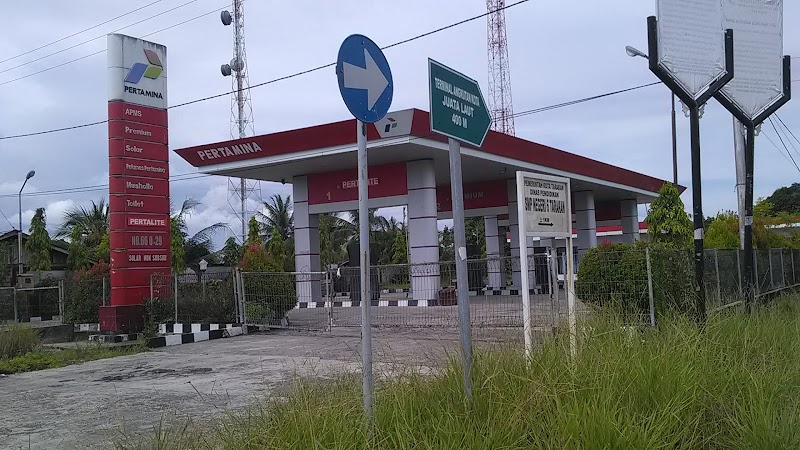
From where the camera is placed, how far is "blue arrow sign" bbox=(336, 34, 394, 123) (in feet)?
14.3

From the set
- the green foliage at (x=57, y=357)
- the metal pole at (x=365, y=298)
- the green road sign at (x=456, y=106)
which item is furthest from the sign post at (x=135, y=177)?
the green road sign at (x=456, y=106)

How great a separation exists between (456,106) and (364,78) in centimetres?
74

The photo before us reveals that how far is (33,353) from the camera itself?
39.3 feet

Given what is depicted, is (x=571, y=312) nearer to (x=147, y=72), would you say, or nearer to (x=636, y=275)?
(x=636, y=275)

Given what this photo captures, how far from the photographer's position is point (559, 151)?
21.9 m

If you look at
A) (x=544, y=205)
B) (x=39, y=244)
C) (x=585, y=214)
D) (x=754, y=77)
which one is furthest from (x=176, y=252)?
(x=544, y=205)

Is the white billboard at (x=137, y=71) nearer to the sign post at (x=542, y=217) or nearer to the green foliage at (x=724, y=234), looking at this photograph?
the sign post at (x=542, y=217)

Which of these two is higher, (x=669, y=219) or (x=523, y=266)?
(x=669, y=219)

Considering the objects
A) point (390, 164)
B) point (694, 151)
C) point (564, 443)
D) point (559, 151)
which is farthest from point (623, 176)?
point (564, 443)

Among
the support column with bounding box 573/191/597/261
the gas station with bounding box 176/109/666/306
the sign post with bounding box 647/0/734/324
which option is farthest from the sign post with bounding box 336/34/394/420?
the support column with bounding box 573/191/597/261

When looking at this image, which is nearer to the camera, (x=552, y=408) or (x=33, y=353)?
(x=552, y=408)

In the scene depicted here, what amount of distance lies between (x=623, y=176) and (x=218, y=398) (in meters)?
23.3

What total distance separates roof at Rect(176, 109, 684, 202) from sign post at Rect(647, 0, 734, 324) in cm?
673

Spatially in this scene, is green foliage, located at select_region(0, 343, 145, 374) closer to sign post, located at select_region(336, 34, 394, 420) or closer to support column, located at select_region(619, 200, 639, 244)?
sign post, located at select_region(336, 34, 394, 420)
